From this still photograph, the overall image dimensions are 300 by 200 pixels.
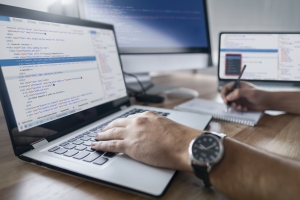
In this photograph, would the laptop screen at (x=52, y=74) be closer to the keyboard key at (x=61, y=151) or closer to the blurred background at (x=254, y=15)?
the keyboard key at (x=61, y=151)

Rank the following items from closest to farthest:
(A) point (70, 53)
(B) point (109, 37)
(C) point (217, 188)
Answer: (C) point (217, 188) → (A) point (70, 53) → (B) point (109, 37)

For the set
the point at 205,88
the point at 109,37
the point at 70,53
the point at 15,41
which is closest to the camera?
the point at 15,41

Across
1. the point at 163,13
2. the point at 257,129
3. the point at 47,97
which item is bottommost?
the point at 257,129

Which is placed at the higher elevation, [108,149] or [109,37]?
[109,37]

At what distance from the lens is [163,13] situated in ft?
3.24

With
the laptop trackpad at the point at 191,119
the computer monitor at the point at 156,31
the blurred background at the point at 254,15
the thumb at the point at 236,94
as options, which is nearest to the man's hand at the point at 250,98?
the thumb at the point at 236,94

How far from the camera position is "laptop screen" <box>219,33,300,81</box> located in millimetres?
807

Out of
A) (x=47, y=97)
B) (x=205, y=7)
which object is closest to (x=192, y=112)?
(x=47, y=97)

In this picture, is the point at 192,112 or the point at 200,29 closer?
the point at 192,112

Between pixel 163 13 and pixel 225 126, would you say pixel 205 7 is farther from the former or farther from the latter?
pixel 225 126

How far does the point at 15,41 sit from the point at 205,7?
87 centimetres

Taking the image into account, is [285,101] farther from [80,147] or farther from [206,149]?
[80,147]

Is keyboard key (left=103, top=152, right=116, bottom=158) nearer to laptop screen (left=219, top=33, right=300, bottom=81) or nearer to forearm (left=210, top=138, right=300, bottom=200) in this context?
forearm (left=210, top=138, right=300, bottom=200)

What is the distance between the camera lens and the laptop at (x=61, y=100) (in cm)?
39
